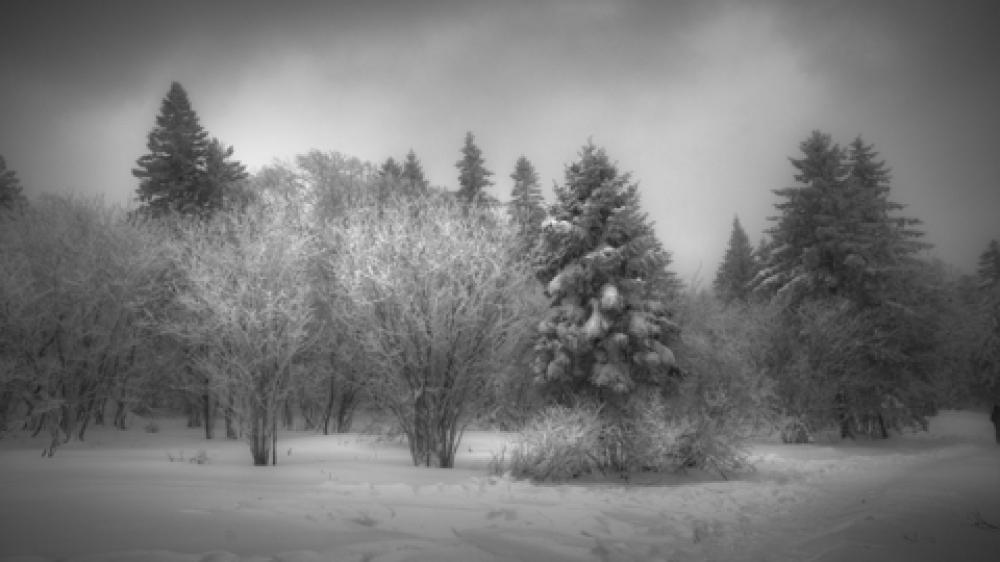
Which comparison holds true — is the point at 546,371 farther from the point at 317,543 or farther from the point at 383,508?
the point at 317,543

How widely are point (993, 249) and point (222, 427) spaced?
61.5 m

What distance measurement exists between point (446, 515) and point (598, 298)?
1003 cm

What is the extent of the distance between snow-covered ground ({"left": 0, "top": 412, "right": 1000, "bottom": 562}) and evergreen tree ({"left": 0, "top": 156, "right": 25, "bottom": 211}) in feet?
95.5

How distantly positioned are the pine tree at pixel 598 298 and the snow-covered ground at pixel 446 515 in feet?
13.7

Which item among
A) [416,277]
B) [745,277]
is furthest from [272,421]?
[745,277]

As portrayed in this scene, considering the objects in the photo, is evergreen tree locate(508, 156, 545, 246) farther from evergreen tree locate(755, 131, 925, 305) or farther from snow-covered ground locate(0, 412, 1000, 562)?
snow-covered ground locate(0, 412, 1000, 562)

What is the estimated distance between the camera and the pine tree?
15013mm

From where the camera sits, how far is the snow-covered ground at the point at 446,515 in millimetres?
4613

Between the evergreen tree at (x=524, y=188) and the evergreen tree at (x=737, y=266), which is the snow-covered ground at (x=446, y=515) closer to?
the evergreen tree at (x=524, y=188)

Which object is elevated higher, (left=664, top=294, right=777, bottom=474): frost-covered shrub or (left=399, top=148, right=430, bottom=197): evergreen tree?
(left=399, top=148, right=430, bottom=197): evergreen tree

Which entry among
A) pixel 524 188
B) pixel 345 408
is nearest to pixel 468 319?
pixel 345 408

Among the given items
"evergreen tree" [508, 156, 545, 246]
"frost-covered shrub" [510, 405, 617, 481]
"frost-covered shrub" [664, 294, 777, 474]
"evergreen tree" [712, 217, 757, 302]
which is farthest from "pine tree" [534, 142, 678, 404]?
"evergreen tree" [712, 217, 757, 302]

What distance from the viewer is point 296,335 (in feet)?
34.7

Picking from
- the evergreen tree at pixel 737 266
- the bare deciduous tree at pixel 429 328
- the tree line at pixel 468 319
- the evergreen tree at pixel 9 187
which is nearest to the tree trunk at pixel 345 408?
the tree line at pixel 468 319
